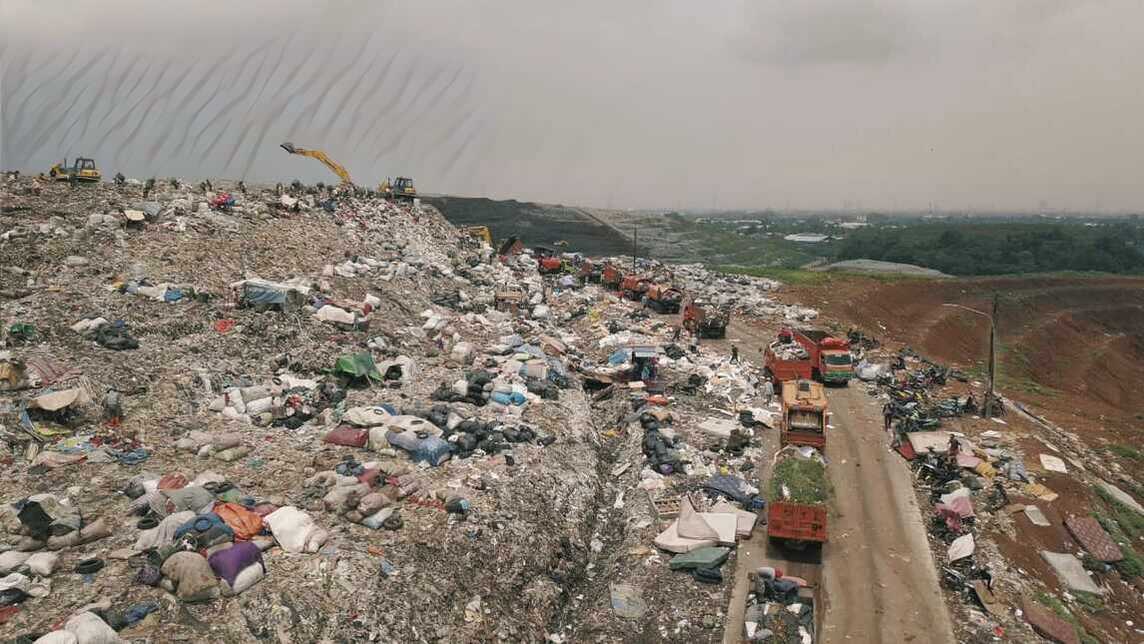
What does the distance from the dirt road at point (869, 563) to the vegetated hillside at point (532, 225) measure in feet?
148

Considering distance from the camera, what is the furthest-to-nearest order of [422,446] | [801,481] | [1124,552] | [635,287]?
[635,287], [801,481], [422,446], [1124,552]

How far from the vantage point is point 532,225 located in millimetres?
61031

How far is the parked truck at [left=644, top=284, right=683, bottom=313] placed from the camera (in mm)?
28578

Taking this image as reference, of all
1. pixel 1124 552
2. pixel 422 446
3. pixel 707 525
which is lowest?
pixel 1124 552

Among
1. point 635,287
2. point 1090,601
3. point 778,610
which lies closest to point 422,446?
point 778,610

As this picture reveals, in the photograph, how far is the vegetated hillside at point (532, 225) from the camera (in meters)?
58.1

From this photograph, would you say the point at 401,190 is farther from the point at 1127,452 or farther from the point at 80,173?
the point at 1127,452

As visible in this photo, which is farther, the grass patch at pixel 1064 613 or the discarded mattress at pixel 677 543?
the discarded mattress at pixel 677 543

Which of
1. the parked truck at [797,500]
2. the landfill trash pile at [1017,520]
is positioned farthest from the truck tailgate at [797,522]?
the landfill trash pile at [1017,520]

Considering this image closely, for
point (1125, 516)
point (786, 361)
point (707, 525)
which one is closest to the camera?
point (707, 525)

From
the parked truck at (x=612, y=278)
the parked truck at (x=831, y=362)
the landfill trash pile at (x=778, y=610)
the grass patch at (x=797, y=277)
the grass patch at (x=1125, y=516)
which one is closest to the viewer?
the landfill trash pile at (x=778, y=610)

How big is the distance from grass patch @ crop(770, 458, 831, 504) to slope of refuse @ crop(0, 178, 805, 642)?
589mm

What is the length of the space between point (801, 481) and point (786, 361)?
23.4 feet

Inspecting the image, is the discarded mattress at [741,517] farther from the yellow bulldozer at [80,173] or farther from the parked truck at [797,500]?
the yellow bulldozer at [80,173]
